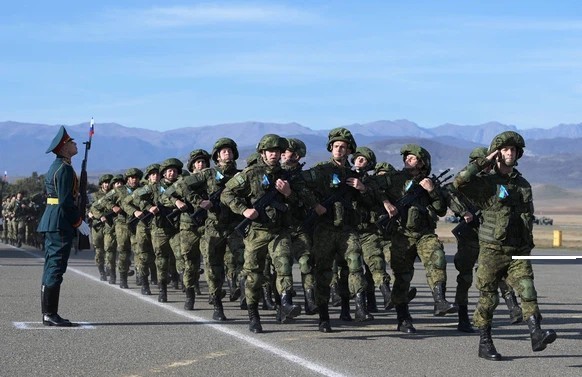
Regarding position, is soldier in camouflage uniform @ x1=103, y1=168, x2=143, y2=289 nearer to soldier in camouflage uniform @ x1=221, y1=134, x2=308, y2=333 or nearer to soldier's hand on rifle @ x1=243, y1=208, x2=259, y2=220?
soldier in camouflage uniform @ x1=221, y1=134, x2=308, y2=333

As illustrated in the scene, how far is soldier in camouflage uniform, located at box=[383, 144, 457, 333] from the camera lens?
480 inches

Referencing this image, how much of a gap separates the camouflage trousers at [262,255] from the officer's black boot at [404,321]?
3.95 ft

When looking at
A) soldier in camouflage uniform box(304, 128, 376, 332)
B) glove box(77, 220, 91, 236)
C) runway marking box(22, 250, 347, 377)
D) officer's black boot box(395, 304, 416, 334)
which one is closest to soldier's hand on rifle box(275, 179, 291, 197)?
soldier in camouflage uniform box(304, 128, 376, 332)

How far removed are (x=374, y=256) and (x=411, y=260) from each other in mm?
1225

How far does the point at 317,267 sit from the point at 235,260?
8.47 ft

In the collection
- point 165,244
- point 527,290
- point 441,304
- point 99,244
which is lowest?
point 441,304

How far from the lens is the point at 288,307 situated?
11.6m

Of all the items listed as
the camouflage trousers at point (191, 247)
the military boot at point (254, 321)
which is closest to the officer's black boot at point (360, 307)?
the military boot at point (254, 321)

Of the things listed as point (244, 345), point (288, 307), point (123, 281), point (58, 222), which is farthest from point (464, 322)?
point (123, 281)

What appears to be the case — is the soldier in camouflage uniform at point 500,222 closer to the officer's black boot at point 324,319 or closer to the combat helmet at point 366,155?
the officer's black boot at point 324,319

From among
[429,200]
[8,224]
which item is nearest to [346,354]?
[429,200]

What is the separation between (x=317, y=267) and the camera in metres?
12.4

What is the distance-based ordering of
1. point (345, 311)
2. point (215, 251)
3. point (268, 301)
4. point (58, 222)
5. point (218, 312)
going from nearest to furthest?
point (58, 222) → point (218, 312) → point (345, 311) → point (215, 251) → point (268, 301)

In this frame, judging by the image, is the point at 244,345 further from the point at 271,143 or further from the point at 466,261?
the point at 466,261
